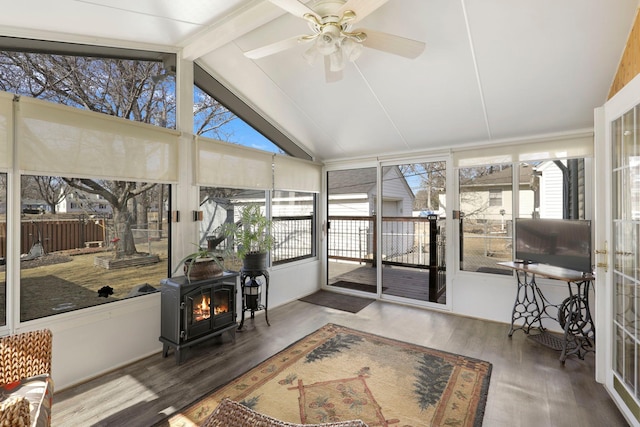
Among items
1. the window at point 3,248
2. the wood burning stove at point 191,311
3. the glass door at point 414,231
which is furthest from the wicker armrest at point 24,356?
the glass door at point 414,231

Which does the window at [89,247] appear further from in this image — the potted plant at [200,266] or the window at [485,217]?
the window at [485,217]

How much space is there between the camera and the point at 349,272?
5.55 m

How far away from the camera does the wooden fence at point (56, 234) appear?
2.23 metres

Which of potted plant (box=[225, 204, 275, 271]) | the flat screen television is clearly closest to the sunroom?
potted plant (box=[225, 204, 275, 271])

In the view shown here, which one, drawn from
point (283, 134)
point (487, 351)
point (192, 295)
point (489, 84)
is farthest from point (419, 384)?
point (283, 134)

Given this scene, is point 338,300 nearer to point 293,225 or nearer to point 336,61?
point 293,225

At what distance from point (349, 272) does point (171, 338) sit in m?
3.42

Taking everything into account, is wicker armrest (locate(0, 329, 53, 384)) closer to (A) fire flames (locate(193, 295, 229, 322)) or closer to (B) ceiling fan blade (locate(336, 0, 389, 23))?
(A) fire flames (locate(193, 295, 229, 322))

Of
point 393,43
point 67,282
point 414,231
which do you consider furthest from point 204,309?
point 414,231

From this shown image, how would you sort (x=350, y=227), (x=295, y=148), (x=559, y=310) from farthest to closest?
(x=350, y=227), (x=295, y=148), (x=559, y=310)

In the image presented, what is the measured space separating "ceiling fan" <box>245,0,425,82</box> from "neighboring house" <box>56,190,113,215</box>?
1894 millimetres

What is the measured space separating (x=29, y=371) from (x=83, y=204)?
135 centimetres

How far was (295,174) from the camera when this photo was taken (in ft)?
15.2

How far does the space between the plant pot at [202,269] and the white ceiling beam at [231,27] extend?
2.09 meters
